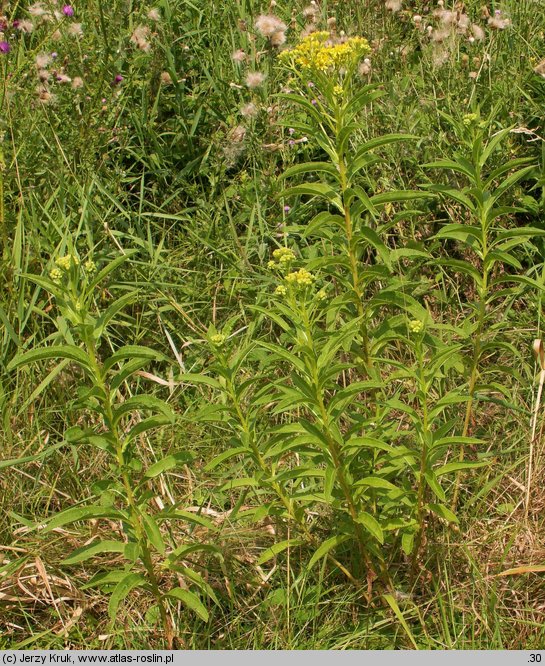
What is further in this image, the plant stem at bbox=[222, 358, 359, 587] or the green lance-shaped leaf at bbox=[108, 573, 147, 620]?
the plant stem at bbox=[222, 358, 359, 587]

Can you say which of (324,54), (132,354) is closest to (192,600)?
(132,354)

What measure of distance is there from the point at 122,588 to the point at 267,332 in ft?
4.92

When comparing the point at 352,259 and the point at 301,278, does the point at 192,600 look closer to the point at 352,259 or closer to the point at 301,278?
the point at 301,278

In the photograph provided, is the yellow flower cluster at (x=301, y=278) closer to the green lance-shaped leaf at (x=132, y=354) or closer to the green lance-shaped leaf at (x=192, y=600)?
the green lance-shaped leaf at (x=132, y=354)

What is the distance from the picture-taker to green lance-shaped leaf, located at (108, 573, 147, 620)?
2.44 m

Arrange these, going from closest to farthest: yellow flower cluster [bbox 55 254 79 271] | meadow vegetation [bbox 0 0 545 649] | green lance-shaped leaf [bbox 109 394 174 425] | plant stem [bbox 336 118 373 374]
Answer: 1. yellow flower cluster [bbox 55 254 79 271]
2. green lance-shaped leaf [bbox 109 394 174 425]
3. meadow vegetation [bbox 0 0 545 649]
4. plant stem [bbox 336 118 373 374]

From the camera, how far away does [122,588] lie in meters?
2.48

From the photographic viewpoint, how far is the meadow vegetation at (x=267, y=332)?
2639 millimetres

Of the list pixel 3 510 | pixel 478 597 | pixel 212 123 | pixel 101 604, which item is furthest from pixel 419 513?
pixel 212 123

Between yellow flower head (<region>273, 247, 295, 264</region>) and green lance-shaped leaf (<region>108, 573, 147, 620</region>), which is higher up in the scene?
yellow flower head (<region>273, 247, 295, 264</region>)

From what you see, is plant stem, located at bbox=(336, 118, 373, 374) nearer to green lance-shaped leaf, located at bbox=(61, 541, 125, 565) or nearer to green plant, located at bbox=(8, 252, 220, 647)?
green plant, located at bbox=(8, 252, 220, 647)

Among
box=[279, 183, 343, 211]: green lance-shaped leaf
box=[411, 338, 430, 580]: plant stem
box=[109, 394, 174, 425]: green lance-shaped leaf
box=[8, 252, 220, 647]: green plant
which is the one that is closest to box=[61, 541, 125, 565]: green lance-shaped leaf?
box=[8, 252, 220, 647]: green plant

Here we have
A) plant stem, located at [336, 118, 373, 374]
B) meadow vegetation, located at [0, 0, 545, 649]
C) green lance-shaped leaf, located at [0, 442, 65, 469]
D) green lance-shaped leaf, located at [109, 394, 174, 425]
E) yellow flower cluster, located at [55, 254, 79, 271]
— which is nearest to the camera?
yellow flower cluster, located at [55, 254, 79, 271]

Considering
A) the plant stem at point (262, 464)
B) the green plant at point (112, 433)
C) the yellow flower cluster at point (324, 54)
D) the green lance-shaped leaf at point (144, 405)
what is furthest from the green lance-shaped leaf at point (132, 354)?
the yellow flower cluster at point (324, 54)
